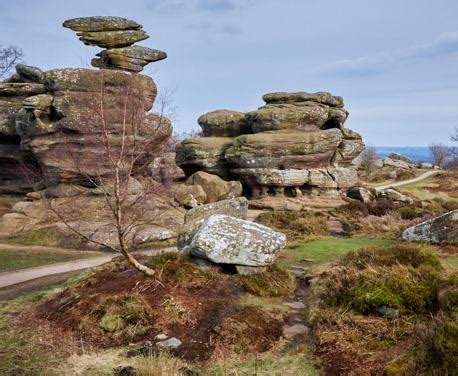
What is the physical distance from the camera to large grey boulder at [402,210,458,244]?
15703mm

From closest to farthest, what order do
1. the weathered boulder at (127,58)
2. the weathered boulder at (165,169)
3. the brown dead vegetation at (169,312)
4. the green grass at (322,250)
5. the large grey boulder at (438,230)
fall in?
1. the brown dead vegetation at (169,312)
2. the green grass at (322,250)
3. the large grey boulder at (438,230)
4. the weathered boulder at (127,58)
5. the weathered boulder at (165,169)

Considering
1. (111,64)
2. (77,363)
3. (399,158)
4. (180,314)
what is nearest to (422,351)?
(180,314)

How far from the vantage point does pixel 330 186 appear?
110 ft

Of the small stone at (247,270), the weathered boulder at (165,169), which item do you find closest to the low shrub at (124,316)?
the small stone at (247,270)

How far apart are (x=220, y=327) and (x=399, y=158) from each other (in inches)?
3273

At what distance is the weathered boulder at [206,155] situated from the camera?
34.9 metres

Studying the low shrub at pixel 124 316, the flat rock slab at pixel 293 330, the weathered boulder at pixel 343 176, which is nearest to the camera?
the flat rock slab at pixel 293 330

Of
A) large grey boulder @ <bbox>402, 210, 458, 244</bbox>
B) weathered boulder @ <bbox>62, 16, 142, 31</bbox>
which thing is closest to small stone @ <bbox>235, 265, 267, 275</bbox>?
large grey boulder @ <bbox>402, 210, 458, 244</bbox>

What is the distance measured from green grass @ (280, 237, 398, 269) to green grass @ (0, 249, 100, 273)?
9711 mm

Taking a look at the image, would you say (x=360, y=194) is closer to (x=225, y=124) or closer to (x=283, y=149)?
(x=283, y=149)

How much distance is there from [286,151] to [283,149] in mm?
287

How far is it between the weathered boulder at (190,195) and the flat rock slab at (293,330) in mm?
20071

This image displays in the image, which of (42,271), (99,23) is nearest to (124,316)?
(42,271)

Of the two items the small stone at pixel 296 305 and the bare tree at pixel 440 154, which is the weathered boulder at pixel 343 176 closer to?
the small stone at pixel 296 305
